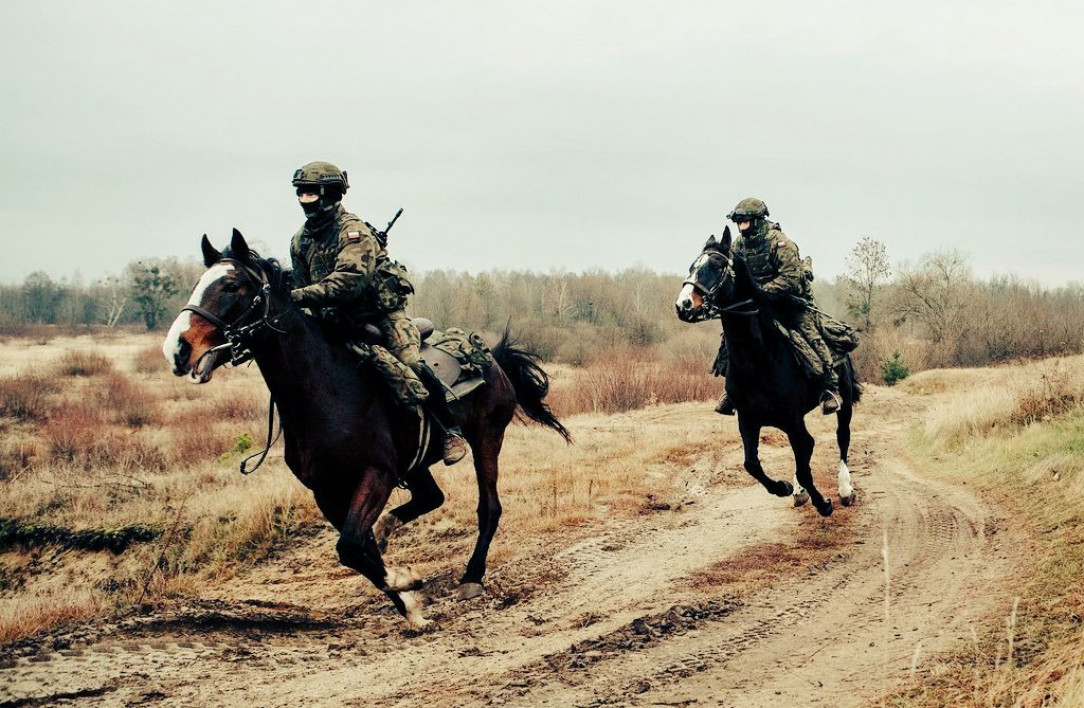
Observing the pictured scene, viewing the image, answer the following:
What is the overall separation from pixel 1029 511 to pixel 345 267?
27.1 ft

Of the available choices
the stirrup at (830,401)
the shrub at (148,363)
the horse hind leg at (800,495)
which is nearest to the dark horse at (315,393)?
the horse hind leg at (800,495)

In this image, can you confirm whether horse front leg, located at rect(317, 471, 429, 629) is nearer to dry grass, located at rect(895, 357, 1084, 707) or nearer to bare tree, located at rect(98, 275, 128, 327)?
dry grass, located at rect(895, 357, 1084, 707)

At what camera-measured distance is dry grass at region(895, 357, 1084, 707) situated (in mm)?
5355

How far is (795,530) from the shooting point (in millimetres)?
10305

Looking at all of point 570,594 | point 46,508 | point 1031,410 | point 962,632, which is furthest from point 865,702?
point 46,508

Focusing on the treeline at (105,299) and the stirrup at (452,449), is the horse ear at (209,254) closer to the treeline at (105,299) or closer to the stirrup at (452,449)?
the stirrup at (452,449)

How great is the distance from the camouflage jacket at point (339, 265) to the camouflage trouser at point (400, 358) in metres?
0.21

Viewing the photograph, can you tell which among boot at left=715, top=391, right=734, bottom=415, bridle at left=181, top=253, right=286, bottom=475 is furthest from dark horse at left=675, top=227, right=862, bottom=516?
bridle at left=181, top=253, right=286, bottom=475

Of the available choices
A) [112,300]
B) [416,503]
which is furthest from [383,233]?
[112,300]

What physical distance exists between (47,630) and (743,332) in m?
7.61

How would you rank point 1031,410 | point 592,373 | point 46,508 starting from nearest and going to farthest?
point 46,508 < point 1031,410 < point 592,373

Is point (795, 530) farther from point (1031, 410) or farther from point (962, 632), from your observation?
point (1031, 410)

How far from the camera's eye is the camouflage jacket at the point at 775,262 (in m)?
10.2

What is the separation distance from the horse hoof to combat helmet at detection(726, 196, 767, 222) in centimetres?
524
